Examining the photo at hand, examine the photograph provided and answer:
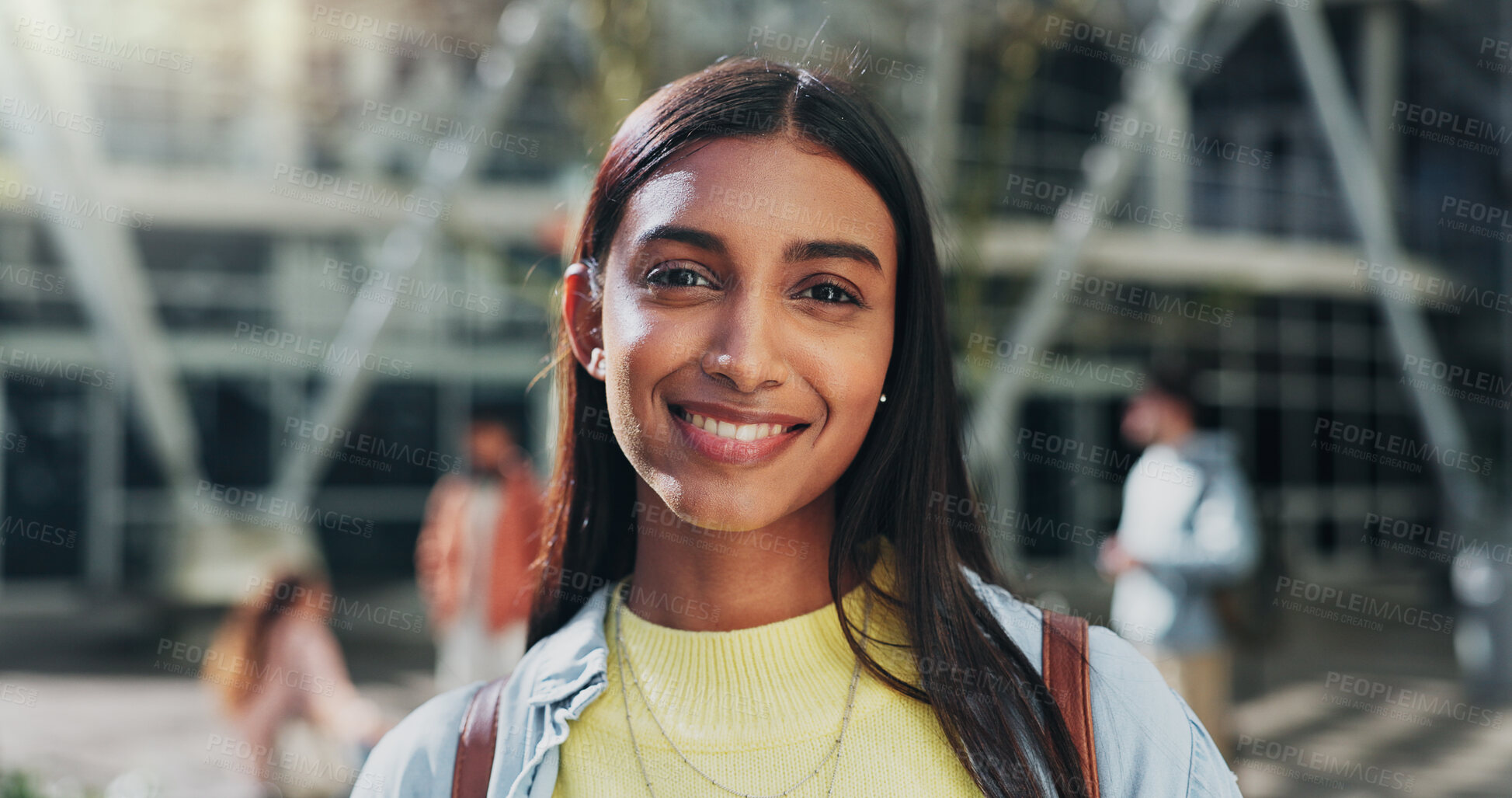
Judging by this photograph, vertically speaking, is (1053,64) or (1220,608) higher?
(1053,64)

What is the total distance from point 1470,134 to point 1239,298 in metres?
5.04

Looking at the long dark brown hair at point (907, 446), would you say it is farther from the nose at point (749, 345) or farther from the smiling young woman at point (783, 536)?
the nose at point (749, 345)

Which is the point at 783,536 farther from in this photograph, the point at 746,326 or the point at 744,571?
the point at 746,326

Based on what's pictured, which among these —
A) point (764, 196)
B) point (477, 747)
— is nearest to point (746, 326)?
point (764, 196)

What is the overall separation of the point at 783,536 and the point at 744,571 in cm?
6

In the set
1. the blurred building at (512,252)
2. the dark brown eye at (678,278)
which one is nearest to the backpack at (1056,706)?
the dark brown eye at (678,278)

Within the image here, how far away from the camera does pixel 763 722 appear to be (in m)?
1.18

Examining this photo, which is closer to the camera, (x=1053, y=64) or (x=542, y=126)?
(x=542, y=126)

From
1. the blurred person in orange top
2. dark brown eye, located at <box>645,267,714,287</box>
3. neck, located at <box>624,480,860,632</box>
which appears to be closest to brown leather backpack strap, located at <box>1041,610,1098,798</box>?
neck, located at <box>624,480,860,632</box>

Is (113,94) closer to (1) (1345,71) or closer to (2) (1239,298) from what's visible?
(2) (1239,298)

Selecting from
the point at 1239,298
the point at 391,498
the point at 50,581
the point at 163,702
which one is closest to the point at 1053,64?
the point at 1239,298

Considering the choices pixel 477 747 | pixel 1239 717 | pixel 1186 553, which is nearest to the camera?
pixel 477 747

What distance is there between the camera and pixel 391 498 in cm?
1190

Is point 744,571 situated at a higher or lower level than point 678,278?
lower
